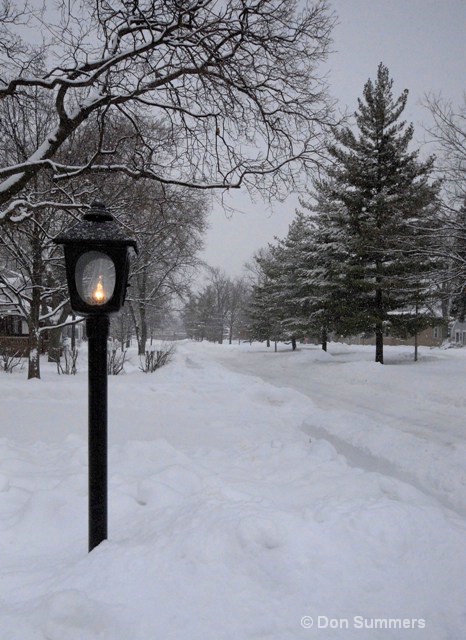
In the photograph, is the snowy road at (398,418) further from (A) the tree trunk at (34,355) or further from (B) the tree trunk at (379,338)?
(A) the tree trunk at (34,355)

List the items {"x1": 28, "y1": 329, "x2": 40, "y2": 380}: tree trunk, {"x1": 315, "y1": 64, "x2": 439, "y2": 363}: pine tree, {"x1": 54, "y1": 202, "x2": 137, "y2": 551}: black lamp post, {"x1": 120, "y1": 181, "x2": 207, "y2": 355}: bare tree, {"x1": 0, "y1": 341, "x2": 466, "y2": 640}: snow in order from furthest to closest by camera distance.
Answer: {"x1": 315, "y1": 64, "x2": 439, "y2": 363}: pine tree < {"x1": 28, "y1": 329, "x2": 40, "y2": 380}: tree trunk < {"x1": 120, "y1": 181, "x2": 207, "y2": 355}: bare tree < {"x1": 54, "y1": 202, "x2": 137, "y2": 551}: black lamp post < {"x1": 0, "y1": 341, "x2": 466, "y2": 640}: snow

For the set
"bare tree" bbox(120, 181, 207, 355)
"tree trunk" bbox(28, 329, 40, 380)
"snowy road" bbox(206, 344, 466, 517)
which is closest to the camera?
"snowy road" bbox(206, 344, 466, 517)

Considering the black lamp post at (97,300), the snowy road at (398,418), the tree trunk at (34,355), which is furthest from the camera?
the tree trunk at (34,355)

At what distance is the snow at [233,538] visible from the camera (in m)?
1.95

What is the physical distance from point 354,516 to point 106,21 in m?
6.94

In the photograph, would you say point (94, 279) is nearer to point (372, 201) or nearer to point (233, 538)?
point (233, 538)

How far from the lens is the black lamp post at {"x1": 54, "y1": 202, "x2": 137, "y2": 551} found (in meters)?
2.60

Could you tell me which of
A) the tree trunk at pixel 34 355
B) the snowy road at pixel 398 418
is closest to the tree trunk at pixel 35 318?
the tree trunk at pixel 34 355

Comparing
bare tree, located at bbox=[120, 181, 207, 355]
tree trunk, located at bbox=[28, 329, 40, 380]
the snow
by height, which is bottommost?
the snow

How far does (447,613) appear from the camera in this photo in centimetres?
211

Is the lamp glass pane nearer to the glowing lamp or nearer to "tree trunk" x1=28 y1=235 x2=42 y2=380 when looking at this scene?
the glowing lamp

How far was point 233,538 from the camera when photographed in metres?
2.46

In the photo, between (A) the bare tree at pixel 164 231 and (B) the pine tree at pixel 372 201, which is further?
(B) the pine tree at pixel 372 201

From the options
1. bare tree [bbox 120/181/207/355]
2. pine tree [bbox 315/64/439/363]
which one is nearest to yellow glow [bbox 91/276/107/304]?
bare tree [bbox 120/181/207/355]
